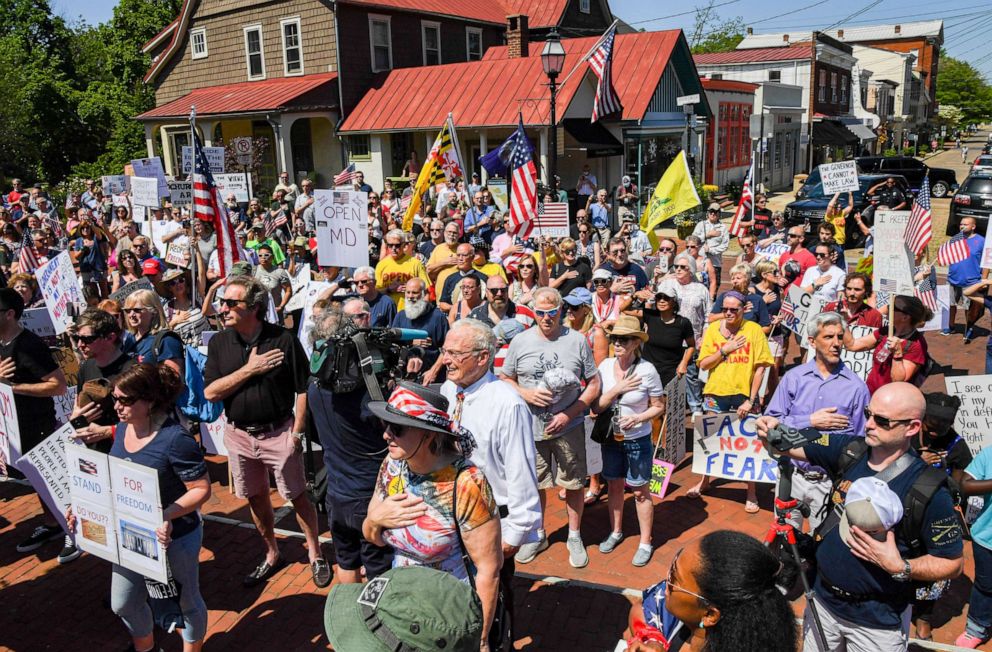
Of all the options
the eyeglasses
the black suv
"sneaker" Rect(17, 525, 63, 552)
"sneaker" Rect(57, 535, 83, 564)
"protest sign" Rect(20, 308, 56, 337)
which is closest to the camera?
the eyeglasses

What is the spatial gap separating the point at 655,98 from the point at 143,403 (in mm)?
22529

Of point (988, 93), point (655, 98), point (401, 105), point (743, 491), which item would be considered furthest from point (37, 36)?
point (988, 93)

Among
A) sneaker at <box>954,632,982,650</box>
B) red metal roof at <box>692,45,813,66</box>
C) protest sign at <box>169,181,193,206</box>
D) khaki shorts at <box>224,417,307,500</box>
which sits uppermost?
red metal roof at <box>692,45,813,66</box>

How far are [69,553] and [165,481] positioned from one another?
2.50 metres

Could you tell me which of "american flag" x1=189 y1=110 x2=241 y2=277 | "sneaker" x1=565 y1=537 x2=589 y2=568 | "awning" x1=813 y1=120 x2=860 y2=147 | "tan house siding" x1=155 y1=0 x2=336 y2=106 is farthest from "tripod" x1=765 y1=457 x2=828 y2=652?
"awning" x1=813 y1=120 x2=860 y2=147

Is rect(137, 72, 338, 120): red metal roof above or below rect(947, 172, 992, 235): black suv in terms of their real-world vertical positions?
above

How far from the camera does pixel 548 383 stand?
493cm

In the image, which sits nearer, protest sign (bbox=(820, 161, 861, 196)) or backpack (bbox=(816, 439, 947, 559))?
backpack (bbox=(816, 439, 947, 559))

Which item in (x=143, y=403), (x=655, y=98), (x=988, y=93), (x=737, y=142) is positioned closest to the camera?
(x=143, y=403)

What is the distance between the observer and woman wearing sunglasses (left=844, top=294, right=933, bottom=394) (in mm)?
5828

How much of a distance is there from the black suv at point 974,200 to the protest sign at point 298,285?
55.7ft

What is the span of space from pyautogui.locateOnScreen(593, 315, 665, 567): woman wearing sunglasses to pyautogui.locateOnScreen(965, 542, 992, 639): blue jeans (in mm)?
1916

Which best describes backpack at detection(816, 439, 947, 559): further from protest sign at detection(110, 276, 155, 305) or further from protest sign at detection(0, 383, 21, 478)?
protest sign at detection(110, 276, 155, 305)

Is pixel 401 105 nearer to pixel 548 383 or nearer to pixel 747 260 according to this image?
pixel 747 260
